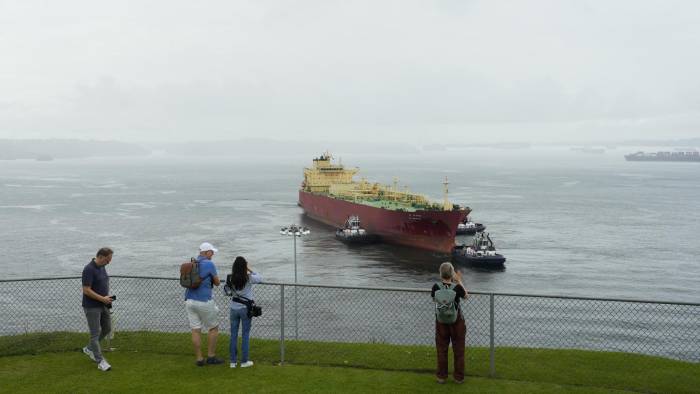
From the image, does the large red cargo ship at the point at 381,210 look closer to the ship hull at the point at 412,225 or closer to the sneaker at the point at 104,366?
the ship hull at the point at 412,225

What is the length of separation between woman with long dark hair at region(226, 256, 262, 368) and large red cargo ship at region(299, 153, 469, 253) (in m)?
37.8

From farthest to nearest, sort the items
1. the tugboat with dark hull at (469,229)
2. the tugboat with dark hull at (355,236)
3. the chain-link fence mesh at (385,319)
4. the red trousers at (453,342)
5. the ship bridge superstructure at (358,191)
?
1. the tugboat with dark hull at (469,229)
2. the ship bridge superstructure at (358,191)
3. the tugboat with dark hull at (355,236)
4. the chain-link fence mesh at (385,319)
5. the red trousers at (453,342)

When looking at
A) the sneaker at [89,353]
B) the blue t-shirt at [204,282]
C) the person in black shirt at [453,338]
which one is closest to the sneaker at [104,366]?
the sneaker at [89,353]

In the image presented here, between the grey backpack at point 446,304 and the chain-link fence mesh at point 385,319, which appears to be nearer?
the grey backpack at point 446,304

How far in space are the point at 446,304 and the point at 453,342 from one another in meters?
0.66

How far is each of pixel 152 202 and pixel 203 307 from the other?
87.2 meters

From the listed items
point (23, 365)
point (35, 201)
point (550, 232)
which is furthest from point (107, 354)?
point (35, 201)

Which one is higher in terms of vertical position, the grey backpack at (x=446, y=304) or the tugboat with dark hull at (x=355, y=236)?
the grey backpack at (x=446, y=304)

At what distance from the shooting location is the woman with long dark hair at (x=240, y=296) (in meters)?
9.21

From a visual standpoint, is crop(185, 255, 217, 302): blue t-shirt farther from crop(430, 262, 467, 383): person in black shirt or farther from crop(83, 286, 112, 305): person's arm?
crop(430, 262, 467, 383): person in black shirt

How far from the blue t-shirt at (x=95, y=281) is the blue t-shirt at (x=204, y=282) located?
49.7 inches

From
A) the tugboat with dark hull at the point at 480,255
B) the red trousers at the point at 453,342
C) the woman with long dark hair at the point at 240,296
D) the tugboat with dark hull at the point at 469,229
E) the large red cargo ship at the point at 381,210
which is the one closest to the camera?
Answer: the red trousers at the point at 453,342

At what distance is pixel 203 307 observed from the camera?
9.41m

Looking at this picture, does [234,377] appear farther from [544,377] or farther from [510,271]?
[510,271]
